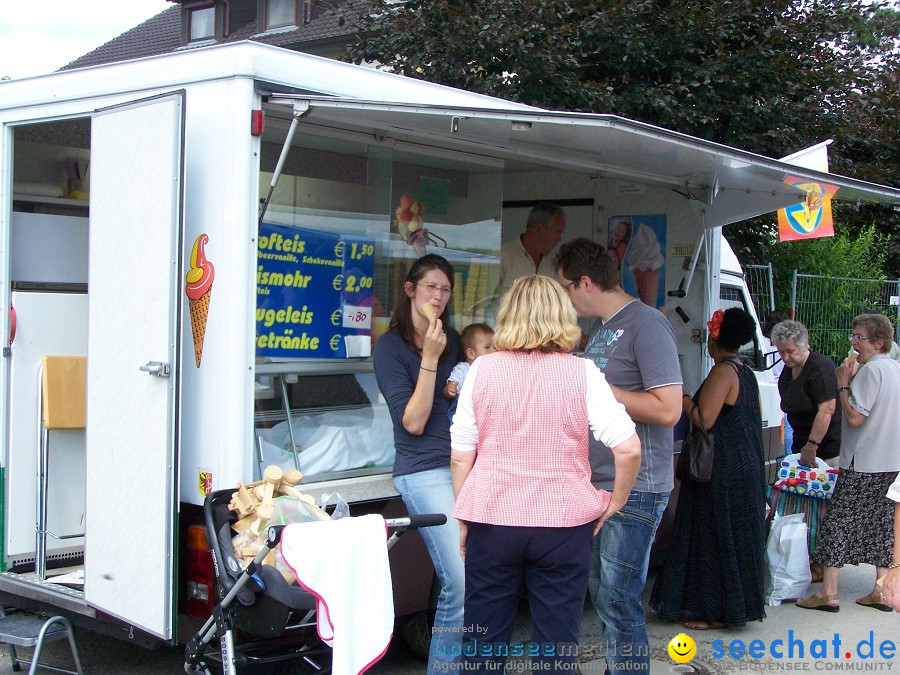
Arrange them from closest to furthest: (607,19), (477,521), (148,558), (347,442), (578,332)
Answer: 1. (477,521)
2. (578,332)
3. (148,558)
4. (347,442)
5. (607,19)

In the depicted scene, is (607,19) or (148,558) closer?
(148,558)

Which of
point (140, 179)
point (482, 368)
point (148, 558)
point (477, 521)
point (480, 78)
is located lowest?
point (148, 558)

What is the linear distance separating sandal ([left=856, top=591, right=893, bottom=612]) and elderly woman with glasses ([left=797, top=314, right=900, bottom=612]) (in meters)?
0.03

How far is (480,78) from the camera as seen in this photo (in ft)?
34.7

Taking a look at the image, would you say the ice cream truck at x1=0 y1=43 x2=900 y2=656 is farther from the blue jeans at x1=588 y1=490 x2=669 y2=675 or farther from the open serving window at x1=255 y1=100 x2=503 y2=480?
the blue jeans at x1=588 y1=490 x2=669 y2=675

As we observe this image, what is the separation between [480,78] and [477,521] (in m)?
8.27

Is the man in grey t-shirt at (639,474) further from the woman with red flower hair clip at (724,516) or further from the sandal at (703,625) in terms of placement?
→ the sandal at (703,625)

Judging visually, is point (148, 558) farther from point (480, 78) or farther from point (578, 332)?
point (480, 78)

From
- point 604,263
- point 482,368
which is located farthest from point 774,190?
point 482,368

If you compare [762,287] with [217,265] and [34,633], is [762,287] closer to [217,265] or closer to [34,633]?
[217,265]

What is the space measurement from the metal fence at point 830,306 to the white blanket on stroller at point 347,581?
11007mm

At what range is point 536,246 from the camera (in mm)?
6375

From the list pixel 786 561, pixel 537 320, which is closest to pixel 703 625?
pixel 786 561

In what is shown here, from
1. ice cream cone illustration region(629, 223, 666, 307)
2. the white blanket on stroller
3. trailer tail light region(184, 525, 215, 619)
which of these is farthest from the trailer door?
ice cream cone illustration region(629, 223, 666, 307)
